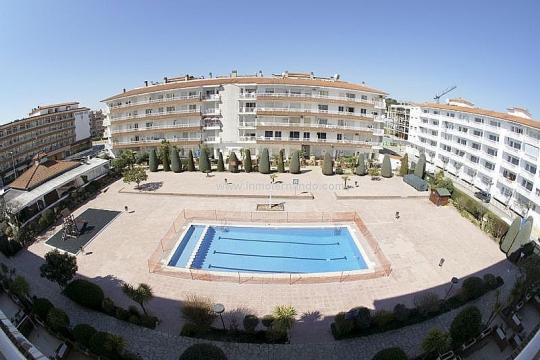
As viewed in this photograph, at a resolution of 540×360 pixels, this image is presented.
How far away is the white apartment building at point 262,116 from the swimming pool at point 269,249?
90.3 feet

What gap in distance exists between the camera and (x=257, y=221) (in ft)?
106

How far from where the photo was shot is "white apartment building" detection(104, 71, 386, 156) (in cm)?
5406

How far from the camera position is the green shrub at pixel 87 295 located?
19.2m

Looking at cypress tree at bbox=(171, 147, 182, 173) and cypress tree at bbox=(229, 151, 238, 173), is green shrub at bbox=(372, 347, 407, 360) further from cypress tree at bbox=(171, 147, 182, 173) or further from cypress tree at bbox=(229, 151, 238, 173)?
cypress tree at bbox=(171, 147, 182, 173)

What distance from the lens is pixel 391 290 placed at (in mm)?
21344

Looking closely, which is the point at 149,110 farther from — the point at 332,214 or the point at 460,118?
the point at 460,118

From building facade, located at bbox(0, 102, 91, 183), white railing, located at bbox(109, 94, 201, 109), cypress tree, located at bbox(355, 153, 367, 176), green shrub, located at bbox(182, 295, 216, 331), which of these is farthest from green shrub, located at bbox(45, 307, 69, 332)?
building facade, located at bbox(0, 102, 91, 183)

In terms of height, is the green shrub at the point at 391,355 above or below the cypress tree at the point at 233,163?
below

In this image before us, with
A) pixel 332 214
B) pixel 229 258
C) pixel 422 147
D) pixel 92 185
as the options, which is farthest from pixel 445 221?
pixel 92 185

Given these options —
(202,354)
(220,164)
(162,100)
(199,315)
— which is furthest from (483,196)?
(162,100)

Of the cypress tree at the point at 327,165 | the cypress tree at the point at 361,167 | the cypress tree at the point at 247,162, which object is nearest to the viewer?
the cypress tree at the point at 327,165

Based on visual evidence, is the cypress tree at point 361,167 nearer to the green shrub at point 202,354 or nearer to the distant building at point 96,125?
the green shrub at point 202,354

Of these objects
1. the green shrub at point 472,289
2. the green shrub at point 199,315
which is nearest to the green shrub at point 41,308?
the green shrub at point 199,315

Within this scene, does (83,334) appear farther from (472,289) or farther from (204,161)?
(204,161)
